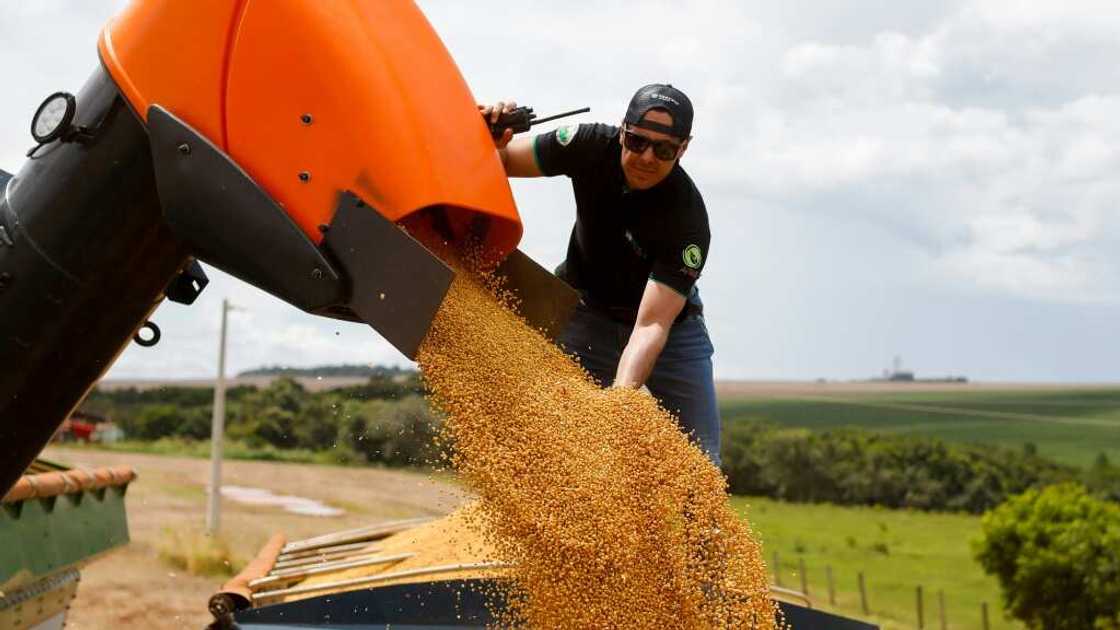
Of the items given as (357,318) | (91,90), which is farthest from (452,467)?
(91,90)

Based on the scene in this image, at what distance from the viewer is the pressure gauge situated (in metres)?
2.20

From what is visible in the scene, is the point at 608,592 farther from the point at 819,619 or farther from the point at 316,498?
the point at 316,498

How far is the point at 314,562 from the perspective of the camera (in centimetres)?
404

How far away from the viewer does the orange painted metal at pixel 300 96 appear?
212 centimetres

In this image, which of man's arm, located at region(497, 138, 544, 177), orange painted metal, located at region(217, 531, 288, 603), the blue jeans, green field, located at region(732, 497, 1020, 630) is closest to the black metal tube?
orange painted metal, located at region(217, 531, 288, 603)

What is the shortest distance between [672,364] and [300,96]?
64.3 inches

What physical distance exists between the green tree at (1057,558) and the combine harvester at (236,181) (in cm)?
1594

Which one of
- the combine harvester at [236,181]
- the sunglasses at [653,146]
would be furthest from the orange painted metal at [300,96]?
the sunglasses at [653,146]

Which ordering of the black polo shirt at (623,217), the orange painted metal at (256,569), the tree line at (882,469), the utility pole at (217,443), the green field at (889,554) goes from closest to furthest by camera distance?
the orange painted metal at (256,569), the black polo shirt at (623,217), the utility pole at (217,443), the green field at (889,554), the tree line at (882,469)

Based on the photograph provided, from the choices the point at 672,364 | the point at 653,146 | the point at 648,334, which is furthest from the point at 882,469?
the point at 653,146

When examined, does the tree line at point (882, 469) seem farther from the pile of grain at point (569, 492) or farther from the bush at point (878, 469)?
the pile of grain at point (569, 492)

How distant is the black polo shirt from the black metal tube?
1.19m

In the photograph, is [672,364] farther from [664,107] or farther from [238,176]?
[238,176]

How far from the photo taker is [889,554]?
2666 centimetres
